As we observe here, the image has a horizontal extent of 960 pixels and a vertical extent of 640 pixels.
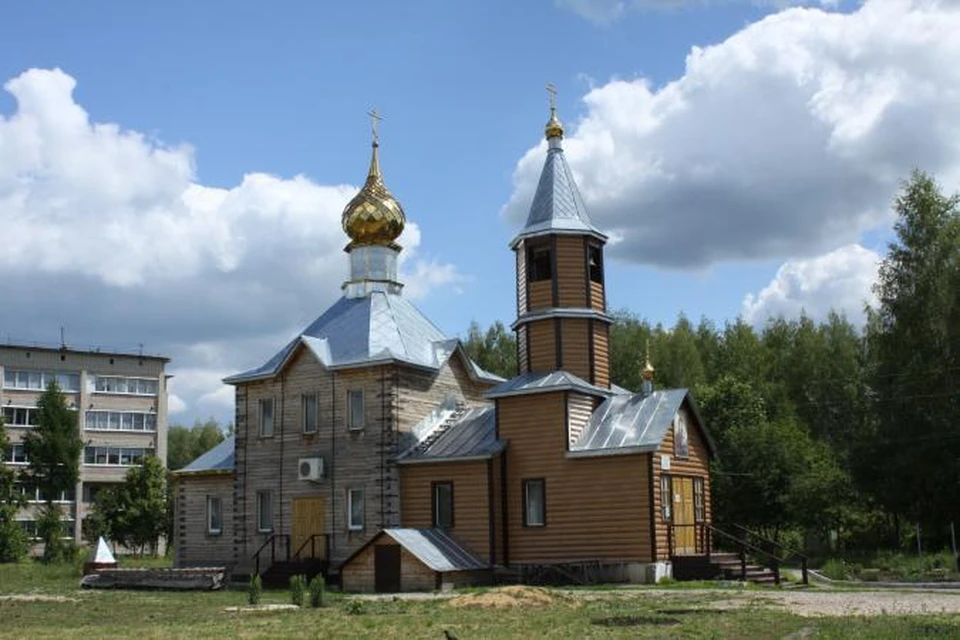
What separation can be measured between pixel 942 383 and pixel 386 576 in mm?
21116

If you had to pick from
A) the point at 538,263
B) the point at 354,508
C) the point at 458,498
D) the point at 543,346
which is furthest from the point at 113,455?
the point at 543,346

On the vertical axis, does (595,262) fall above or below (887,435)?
above

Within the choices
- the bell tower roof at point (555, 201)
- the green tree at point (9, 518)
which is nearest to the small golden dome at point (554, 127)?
the bell tower roof at point (555, 201)

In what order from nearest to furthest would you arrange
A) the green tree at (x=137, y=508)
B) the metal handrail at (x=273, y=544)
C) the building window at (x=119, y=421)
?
the metal handrail at (x=273, y=544)
the green tree at (x=137, y=508)
the building window at (x=119, y=421)

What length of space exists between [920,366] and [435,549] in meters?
19.4

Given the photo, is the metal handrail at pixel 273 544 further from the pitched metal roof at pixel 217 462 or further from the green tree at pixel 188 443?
the green tree at pixel 188 443

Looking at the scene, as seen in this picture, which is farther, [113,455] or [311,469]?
[113,455]

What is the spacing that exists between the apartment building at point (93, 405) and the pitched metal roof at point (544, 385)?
48355 millimetres

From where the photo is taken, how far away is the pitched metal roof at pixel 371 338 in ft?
108

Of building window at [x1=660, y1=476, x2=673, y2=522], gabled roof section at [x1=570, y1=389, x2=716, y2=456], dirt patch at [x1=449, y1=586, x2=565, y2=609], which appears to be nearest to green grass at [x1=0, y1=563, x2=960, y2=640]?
dirt patch at [x1=449, y1=586, x2=565, y2=609]

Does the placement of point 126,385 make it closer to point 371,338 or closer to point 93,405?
point 93,405

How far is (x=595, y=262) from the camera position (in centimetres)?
3209

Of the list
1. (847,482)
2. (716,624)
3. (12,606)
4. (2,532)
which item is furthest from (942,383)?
(2,532)

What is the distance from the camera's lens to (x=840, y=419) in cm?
5456
